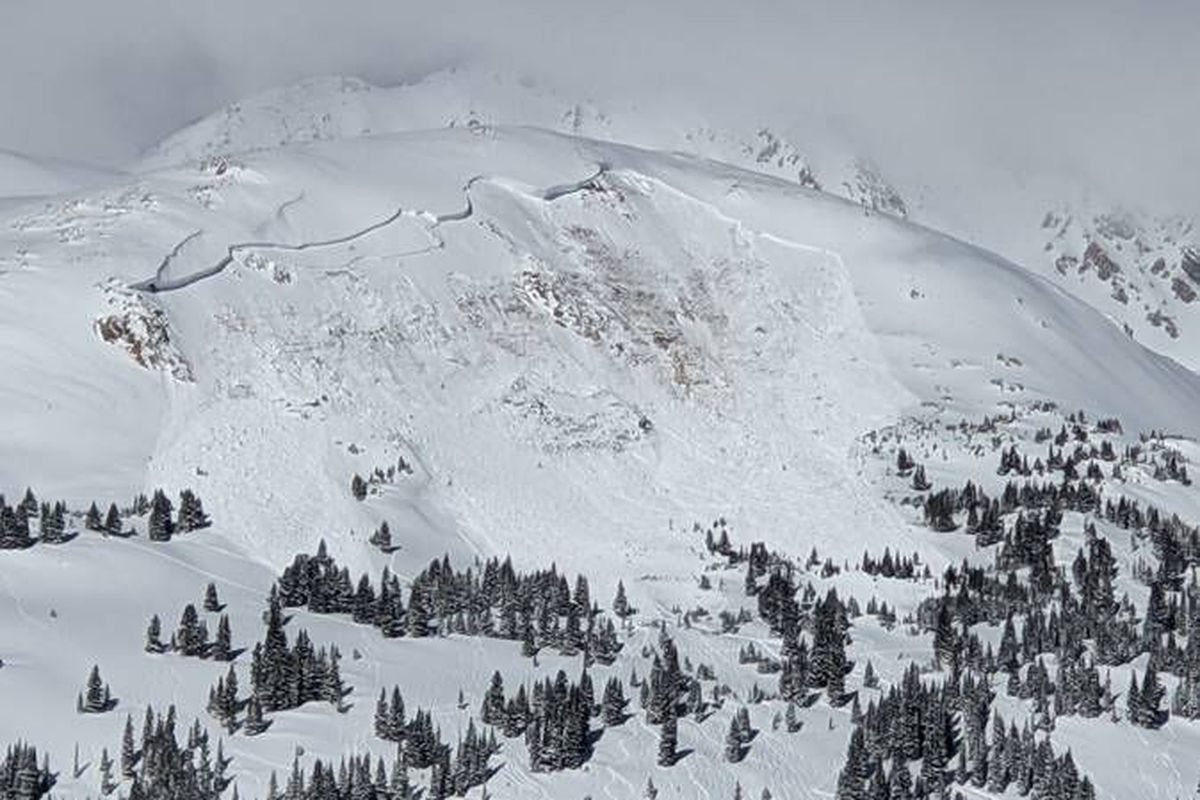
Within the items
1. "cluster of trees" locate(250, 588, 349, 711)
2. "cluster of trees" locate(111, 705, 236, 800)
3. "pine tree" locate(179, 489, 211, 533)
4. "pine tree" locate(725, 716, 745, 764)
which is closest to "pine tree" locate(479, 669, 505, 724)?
"cluster of trees" locate(250, 588, 349, 711)

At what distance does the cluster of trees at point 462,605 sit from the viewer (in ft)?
552

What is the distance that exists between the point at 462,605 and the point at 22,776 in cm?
5165

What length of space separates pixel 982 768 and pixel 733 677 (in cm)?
2440

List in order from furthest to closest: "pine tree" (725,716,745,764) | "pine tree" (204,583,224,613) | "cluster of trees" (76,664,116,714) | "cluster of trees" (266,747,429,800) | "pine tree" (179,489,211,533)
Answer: "pine tree" (179,489,211,533) → "pine tree" (204,583,224,613) → "pine tree" (725,716,745,764) → "cluster of trees" (76,664,116,714) → "cluster of trees" (266,747,429,800)

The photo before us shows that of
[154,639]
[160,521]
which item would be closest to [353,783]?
[154,639]

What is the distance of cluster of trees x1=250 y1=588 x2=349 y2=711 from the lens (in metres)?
148

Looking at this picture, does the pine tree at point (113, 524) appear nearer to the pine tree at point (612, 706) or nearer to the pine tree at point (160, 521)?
the pine tree at point (160, 521)

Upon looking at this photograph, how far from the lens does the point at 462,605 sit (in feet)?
569

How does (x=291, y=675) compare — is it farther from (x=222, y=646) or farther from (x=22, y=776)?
(x=22, y=776)

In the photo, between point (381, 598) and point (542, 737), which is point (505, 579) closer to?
point (381, 598)

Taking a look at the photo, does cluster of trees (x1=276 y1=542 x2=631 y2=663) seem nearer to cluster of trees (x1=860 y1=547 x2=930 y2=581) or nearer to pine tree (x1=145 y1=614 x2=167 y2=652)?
pine tree (x1=145 y1=614 x2=167 y2=652)

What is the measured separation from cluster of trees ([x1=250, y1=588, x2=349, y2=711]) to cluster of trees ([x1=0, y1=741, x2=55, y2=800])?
1881 cm

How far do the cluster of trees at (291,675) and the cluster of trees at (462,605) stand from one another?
14123mm

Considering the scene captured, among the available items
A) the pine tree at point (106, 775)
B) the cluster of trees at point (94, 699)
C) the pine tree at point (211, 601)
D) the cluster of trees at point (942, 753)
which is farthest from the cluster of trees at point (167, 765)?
the cluster of trees at point (942, 753)
